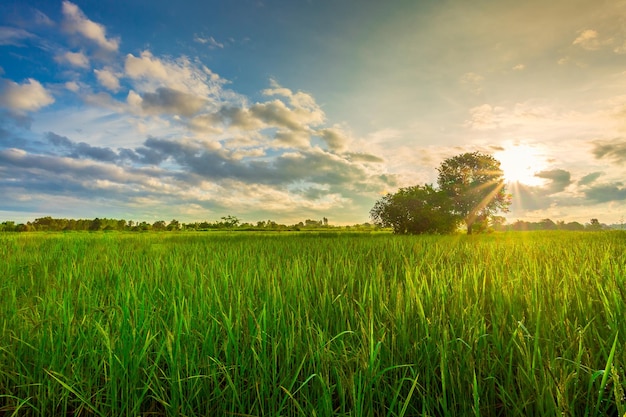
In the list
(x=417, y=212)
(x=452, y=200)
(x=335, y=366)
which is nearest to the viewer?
(x=335, y=366)

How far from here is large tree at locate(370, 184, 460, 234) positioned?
2514 centimetres

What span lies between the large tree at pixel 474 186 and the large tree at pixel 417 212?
18.4 feet

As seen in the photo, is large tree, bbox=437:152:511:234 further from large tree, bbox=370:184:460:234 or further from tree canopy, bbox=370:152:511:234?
large tree, bbox=370:184:460:234

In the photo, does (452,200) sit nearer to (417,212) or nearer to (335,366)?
(417,212)

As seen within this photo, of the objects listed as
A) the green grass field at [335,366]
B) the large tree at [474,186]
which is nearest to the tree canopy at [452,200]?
the large tree at [474,186]

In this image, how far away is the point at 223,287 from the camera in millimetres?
3408

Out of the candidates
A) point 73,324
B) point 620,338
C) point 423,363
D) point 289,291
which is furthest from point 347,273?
point 73,324

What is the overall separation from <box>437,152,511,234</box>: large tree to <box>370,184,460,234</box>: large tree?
559 centimetres

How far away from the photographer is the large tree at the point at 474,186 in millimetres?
31500

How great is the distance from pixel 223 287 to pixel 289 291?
856 millimetres

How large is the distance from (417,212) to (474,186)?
412 inches

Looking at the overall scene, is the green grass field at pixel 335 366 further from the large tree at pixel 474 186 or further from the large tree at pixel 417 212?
the large tree at pixel 474 186

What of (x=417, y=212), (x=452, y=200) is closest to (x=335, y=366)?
(x=417, y=212)

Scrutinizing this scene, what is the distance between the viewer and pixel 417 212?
2544 cm
